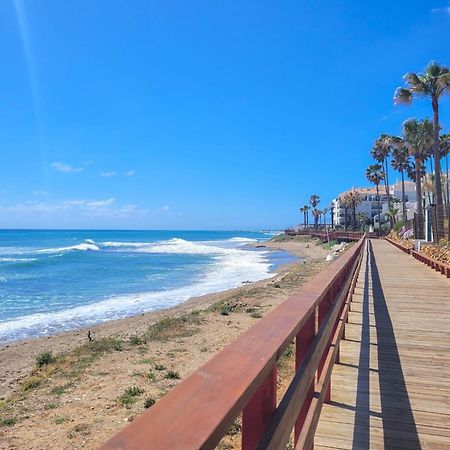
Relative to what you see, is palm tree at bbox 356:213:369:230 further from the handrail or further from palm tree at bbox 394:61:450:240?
the handrail

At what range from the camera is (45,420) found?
18.8 ft

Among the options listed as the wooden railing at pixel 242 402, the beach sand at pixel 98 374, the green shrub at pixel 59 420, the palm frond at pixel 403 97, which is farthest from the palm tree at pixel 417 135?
the wooden railing at pixel 242 402

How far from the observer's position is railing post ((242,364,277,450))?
127 centimetres

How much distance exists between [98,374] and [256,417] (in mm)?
7091

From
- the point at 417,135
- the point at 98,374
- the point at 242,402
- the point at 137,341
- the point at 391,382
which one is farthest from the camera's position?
the point at 417,135

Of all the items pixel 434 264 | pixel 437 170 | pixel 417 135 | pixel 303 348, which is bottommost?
pixel 434 264

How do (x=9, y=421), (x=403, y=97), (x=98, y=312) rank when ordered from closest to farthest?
(x=9, y=421), (x=98, y=312), (x=403, y=97)

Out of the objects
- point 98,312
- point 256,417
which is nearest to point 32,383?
point 256,417

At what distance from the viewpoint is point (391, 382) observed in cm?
398

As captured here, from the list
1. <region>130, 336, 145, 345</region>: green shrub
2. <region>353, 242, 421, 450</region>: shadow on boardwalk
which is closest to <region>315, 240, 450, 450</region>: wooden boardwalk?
<region>353, 242, 421, 450</region>: shadow on boardwalk

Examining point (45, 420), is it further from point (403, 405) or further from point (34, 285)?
point (34, 285)

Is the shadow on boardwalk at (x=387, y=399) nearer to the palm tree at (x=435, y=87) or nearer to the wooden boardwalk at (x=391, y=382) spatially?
the wooden boardwalk at (x=391, y=382)

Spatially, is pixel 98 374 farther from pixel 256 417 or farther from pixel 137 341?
pixel 256 417

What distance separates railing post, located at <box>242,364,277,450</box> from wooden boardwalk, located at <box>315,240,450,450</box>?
5.88 ft
